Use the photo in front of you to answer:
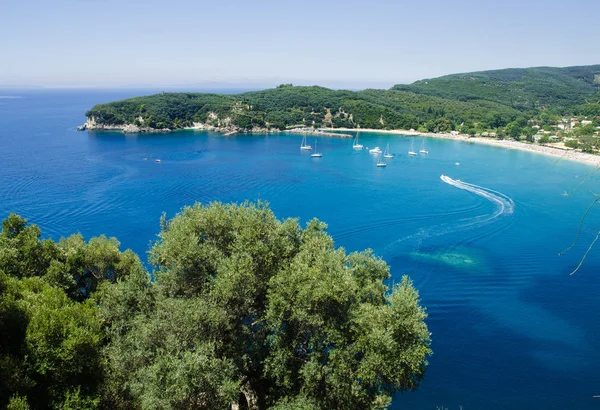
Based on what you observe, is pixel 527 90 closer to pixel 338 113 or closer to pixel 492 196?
pixel 338 113

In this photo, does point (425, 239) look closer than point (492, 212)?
Yes

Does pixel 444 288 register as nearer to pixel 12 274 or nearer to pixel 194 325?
pixel 194 325

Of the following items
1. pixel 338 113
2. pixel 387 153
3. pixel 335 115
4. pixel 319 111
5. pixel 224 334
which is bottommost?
pixel 387 153

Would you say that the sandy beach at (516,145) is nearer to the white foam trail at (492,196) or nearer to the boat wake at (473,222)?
the white foam trail at (492,196)

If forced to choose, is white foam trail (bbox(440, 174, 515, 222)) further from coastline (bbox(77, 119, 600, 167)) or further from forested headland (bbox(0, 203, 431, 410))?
coastline (bbox(77, 119, 600, 167))

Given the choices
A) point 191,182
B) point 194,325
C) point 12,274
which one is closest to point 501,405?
point 194,325

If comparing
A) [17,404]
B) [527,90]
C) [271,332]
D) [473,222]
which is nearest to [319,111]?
[473,222]
